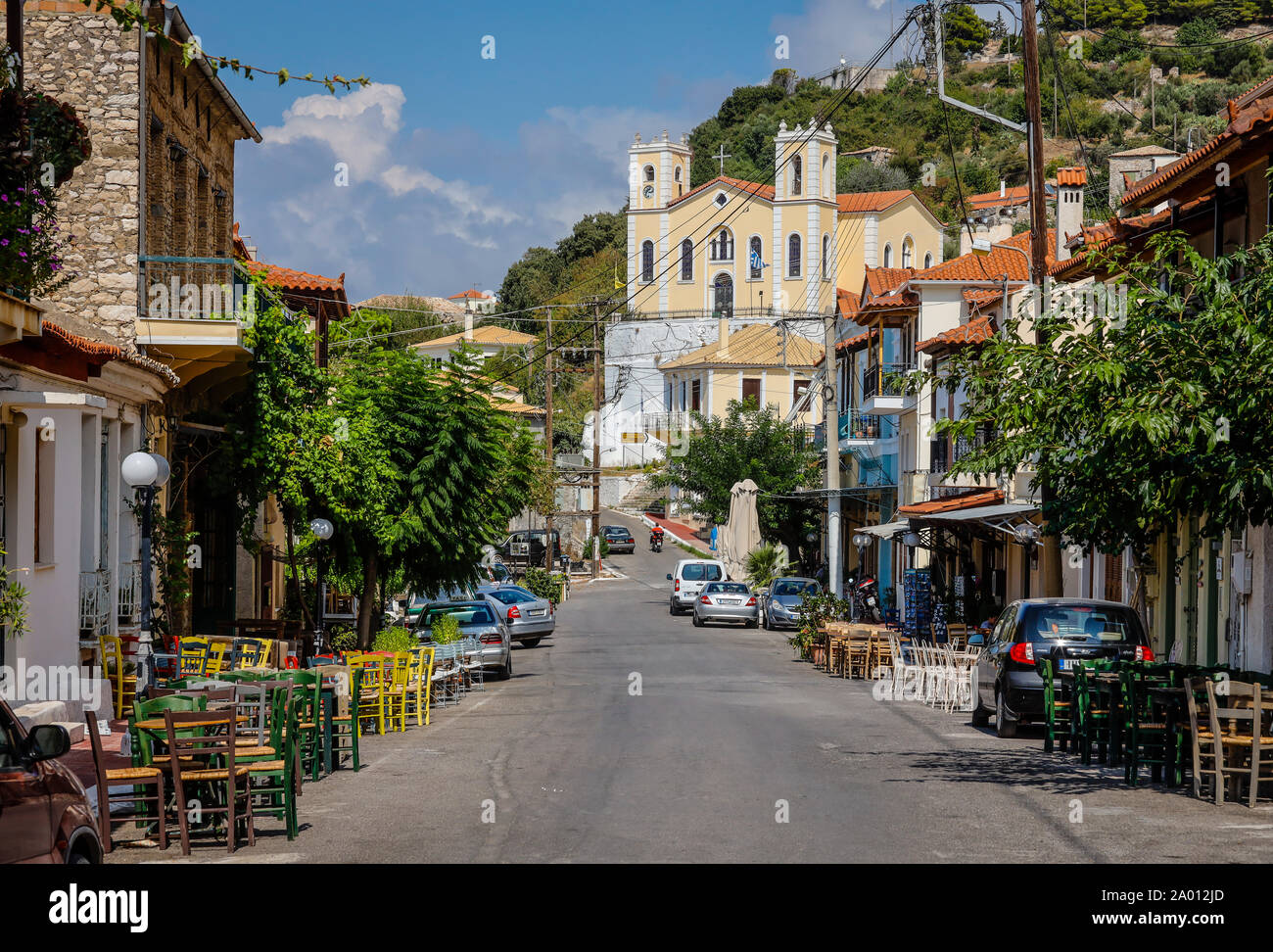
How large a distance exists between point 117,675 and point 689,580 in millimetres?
31296

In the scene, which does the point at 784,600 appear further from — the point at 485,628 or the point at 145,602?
the point at 145,602

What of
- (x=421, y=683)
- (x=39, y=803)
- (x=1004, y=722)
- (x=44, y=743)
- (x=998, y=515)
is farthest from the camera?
(x=998, y=515)

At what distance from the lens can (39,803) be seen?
663cm

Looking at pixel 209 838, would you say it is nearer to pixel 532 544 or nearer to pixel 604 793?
pixel 604 793

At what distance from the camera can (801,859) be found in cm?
931

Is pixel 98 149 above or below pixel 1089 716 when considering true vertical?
above

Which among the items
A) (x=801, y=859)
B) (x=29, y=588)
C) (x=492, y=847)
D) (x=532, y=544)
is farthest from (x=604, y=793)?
(x=532, y=544)

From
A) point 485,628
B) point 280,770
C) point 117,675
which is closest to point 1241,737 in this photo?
point 280,770

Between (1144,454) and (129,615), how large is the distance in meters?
12.7

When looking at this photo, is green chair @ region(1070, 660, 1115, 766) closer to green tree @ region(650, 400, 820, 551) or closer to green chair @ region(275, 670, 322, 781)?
green chair @ region(275, 670, 322, 781)

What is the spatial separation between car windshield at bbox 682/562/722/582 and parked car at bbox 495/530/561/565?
51.5 ft

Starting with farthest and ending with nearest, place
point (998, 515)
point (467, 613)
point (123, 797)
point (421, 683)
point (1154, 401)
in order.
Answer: point (467, 613) → point (998, 515) → point (421, 683) → point (1154, 401) → point (123, 797)

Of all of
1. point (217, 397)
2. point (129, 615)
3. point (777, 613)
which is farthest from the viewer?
point (777, 613)

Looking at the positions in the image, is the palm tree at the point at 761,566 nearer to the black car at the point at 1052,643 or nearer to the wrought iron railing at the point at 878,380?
the wrought iron railing at the point at 878,380
